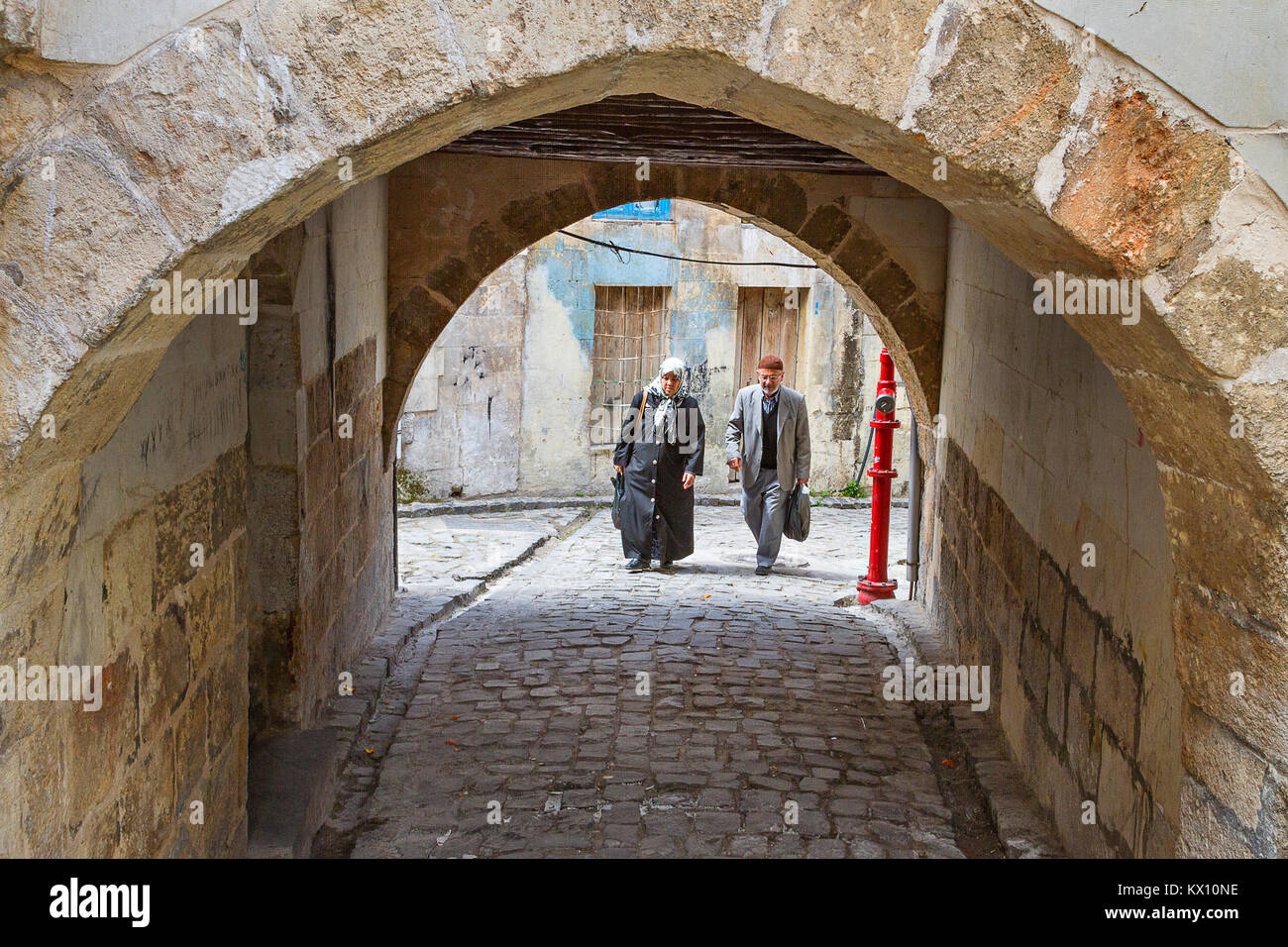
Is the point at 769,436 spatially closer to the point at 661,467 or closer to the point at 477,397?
the point at 661,467

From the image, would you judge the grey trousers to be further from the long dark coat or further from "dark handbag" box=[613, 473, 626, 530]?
"dark handbag" box=[613, 473, 626, 530]

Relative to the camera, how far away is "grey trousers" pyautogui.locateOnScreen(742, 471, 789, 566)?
965 centimetres

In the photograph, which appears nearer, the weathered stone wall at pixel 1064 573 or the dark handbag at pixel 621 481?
the weathered stone wall at pixel 1064 573

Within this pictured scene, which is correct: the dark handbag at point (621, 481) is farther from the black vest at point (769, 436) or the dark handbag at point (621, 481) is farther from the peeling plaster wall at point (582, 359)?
the peeling plaster wall at point (582, 359)

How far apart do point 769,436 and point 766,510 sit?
57 cm

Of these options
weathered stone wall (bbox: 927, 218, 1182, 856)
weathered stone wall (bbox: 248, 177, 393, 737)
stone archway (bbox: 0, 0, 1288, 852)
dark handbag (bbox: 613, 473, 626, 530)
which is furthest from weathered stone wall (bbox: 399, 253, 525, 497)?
stone archway (bbox: 0, 0, 1288, 852)

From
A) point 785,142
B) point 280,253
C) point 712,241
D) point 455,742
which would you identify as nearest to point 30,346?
point 280,253

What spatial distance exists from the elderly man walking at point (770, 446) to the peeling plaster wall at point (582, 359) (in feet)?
13.3

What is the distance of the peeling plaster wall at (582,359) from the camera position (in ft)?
43.4

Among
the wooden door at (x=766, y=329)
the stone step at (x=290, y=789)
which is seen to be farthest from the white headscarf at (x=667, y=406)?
the wooden door at (x=766, y=329)

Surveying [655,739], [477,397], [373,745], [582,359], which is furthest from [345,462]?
[582,359]

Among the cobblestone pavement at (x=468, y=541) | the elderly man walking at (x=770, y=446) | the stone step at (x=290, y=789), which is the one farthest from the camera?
the elderly man walking at (x=770, y=446)

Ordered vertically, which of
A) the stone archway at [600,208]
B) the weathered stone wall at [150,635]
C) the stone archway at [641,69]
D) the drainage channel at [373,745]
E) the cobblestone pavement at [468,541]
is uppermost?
the stone archway at [600,208]

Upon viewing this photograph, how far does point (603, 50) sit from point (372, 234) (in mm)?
5059
